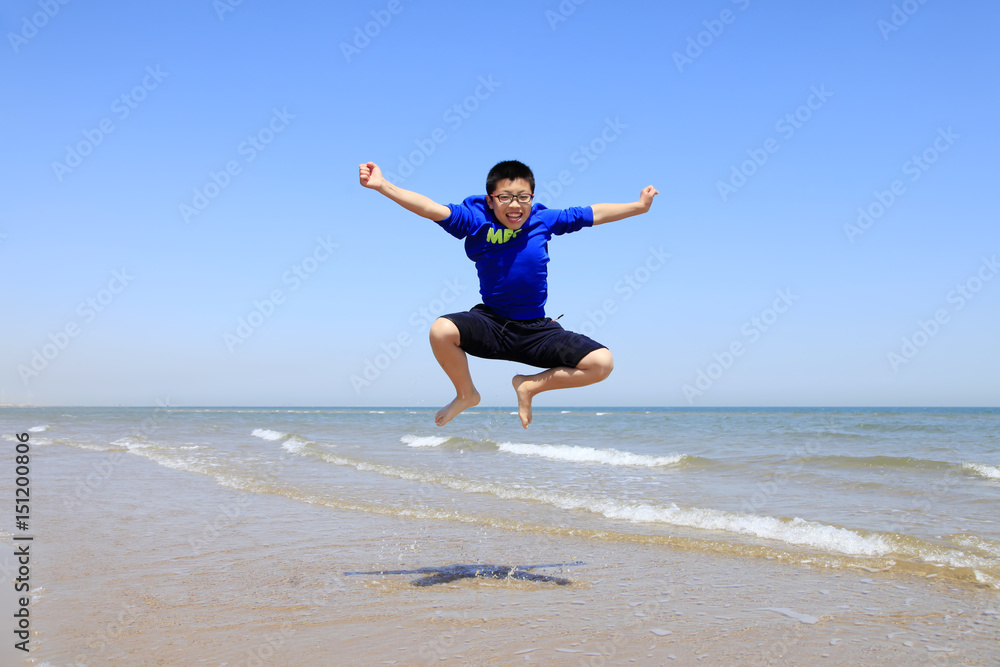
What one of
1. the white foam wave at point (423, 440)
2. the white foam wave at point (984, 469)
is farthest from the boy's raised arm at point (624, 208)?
the white foam wave at point (423, 440)

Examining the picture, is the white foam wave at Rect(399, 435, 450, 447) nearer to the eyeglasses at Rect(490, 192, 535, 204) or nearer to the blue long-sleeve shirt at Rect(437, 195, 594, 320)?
the blue long-sleeve shirt at Rect(437, 195, 594, 320)

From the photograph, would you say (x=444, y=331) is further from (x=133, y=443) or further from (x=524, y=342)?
(x=133, y=443)

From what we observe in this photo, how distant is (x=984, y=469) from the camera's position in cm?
1330

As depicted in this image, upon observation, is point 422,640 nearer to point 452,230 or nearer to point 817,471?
point 452,230

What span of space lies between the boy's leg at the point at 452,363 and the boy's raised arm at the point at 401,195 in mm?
783

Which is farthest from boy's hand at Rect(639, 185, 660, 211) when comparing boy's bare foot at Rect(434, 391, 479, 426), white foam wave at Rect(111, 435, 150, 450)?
white foam wave at Rect(111, 435, 150, 450)

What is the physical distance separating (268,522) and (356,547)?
6.02ft

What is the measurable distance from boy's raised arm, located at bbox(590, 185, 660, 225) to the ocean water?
369 centimetres

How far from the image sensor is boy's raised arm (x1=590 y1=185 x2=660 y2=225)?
5.59 metres

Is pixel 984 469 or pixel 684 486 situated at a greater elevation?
pixel 984 469

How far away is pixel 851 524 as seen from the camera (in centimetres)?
844

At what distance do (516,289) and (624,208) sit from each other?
3.46ft

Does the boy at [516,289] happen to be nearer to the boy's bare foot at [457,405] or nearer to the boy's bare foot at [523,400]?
the boy's bare foot at [523,400]

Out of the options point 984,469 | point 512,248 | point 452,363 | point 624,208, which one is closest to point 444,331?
point 452,363
